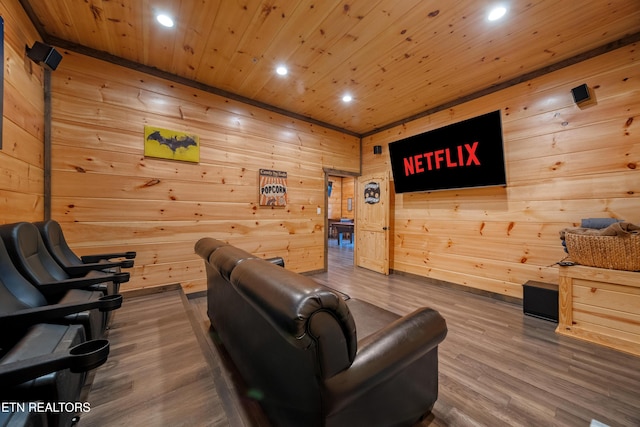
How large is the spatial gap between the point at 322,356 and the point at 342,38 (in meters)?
2.79

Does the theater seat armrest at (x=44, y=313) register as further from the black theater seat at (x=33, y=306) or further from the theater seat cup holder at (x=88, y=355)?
the theater seat cup holder at (x=88, y=355)

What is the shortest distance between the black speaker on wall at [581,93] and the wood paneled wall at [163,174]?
3559 mm

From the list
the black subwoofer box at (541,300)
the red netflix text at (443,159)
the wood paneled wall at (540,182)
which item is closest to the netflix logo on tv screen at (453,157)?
the red netflix text at (443,159)

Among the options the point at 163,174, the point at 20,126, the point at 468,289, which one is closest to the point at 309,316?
the point at 20,126

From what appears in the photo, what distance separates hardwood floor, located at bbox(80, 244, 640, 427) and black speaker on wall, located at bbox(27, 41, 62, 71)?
240 cm

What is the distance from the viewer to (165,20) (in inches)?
88.8

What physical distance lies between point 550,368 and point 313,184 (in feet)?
12.2

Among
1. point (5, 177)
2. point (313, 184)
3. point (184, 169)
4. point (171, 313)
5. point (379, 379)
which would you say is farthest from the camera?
point (313, 184)

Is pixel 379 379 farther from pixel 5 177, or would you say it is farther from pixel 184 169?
pixel 184 169

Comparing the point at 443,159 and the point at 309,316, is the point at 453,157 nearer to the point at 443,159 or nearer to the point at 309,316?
the point at 443,159

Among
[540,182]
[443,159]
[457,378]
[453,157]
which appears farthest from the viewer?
[443,159]

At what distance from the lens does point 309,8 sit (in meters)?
2.12

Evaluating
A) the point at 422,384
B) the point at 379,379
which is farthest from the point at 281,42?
the point at 422,384

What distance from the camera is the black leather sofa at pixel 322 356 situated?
889 millimetres
